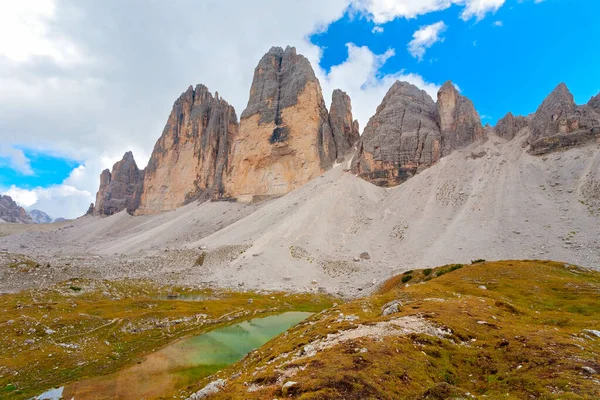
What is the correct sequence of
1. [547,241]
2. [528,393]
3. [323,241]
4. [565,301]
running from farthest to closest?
[323,241], [547,241], [565,301], [528,393]

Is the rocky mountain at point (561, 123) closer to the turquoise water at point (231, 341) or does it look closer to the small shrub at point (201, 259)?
the turquoise water at point (231, 341)

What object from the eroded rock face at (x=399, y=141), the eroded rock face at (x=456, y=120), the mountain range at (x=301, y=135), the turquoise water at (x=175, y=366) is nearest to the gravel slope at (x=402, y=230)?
the eroded rock face at (x=456, y=120)

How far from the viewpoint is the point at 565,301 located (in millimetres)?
22500

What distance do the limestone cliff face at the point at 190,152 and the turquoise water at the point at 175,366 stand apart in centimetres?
11960

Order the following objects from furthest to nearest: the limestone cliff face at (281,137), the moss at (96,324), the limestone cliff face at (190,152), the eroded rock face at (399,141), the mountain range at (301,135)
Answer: the limestone cliff face at (190,152) → the limestone cliff face at (281,137) → the eroded rock face at (399,141) → the mountain range at (301,135) → the moss at (96,324)

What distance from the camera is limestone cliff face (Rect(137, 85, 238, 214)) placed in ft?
512

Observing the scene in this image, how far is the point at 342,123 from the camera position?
132625 mm

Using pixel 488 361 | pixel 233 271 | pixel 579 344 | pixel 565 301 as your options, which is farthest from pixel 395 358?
pixel 233 271

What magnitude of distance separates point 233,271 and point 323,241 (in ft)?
68.2

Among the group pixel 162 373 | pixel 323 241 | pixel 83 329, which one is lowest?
pixel 162 373

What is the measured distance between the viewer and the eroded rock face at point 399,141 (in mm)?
96812

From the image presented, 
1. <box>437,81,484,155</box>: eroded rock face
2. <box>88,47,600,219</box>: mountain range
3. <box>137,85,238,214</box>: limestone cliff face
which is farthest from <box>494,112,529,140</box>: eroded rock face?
<box>137,85,238,214</box>: limestone cliff face

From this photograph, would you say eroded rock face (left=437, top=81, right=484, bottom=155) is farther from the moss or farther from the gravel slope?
the moss

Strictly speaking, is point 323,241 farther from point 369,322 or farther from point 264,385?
point 264,385
